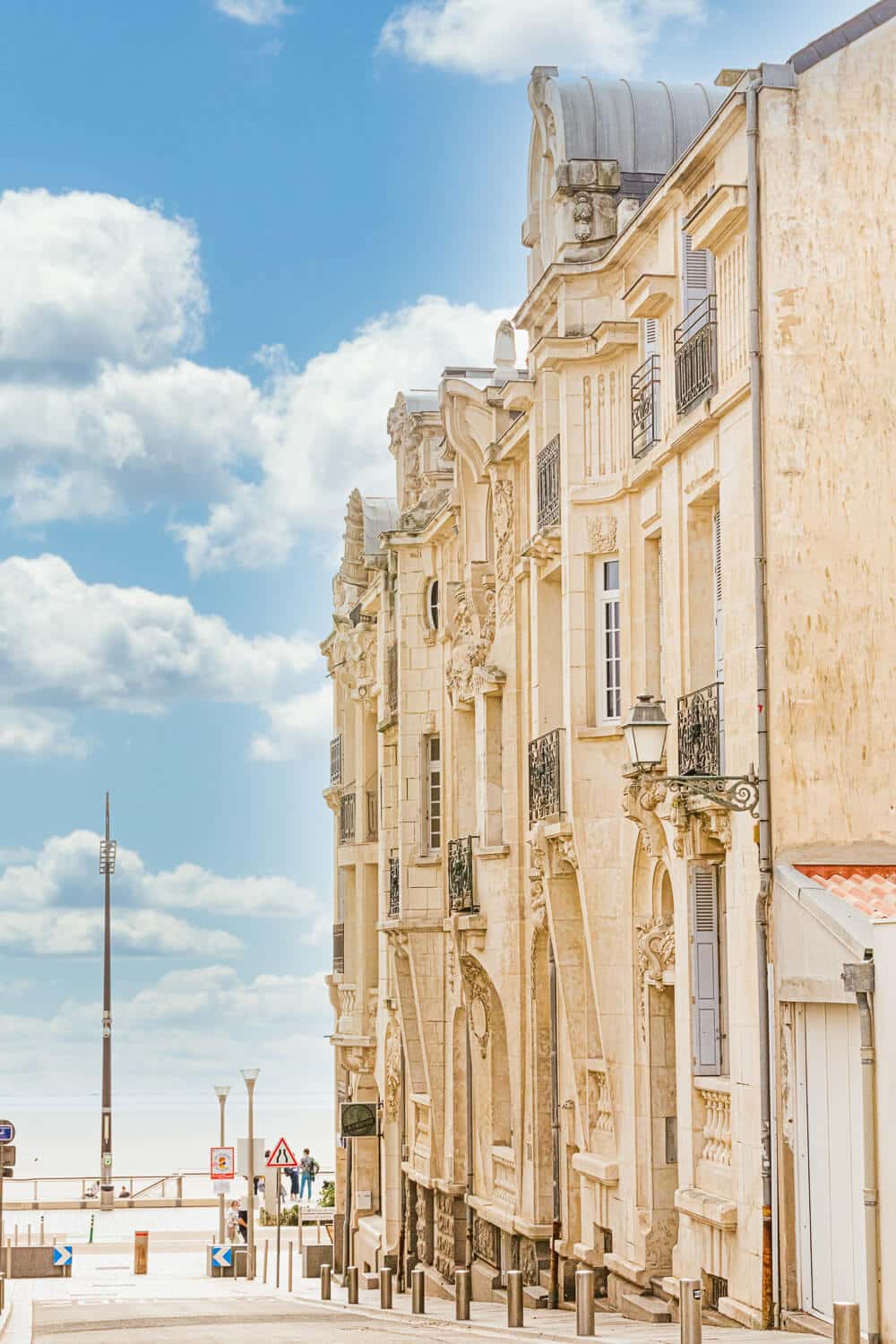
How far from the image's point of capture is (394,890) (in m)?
→ 34.1

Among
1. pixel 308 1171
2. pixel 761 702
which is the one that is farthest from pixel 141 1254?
pixel 761 702

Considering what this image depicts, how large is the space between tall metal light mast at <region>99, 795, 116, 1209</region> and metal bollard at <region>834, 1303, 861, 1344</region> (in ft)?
137

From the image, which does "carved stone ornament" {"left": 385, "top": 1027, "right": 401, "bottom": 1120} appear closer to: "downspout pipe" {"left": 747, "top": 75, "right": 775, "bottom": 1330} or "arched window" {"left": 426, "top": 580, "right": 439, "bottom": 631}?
"arched window" {"left": 426, "top": 580, "right": 439, "bottom": 631}

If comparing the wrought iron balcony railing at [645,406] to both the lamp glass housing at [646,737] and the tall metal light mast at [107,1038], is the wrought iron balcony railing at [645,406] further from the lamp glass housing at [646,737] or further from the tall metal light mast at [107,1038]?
the tall metal light mast at [107,1038]

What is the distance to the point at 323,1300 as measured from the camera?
27.9 m

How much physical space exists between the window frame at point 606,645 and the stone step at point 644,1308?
5.88 meters

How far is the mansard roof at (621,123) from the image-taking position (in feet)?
76.0

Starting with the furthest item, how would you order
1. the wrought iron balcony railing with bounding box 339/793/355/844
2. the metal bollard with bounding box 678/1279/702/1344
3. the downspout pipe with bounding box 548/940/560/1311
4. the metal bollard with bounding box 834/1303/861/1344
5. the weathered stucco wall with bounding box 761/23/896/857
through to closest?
the wrought iron balcony railing with bounding box 339/793/355/844, the downspout pipe with bounding box 548/940/560/1311, the weathered stucco wall with bounding box 761/23/896/857, the metal bollard with bounding box 678/1279/702/1344, the metal bollard with bounding box 834/1303/861/1344

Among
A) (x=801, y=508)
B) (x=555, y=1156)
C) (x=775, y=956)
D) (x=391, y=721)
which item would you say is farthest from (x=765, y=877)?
(x=391, y=721)

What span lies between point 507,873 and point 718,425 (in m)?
10.3

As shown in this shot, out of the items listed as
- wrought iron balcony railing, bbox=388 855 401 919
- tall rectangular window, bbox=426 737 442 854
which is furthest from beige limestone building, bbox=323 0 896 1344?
tall rectangular window, bbox=426 737 442 854

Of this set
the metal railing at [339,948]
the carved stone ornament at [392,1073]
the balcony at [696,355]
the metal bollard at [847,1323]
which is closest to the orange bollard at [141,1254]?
the carved stone ornament at [392,1073]

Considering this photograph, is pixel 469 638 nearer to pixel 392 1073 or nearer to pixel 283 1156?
pixel 392 1073

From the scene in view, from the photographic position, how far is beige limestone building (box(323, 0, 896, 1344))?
1593 centimetres
